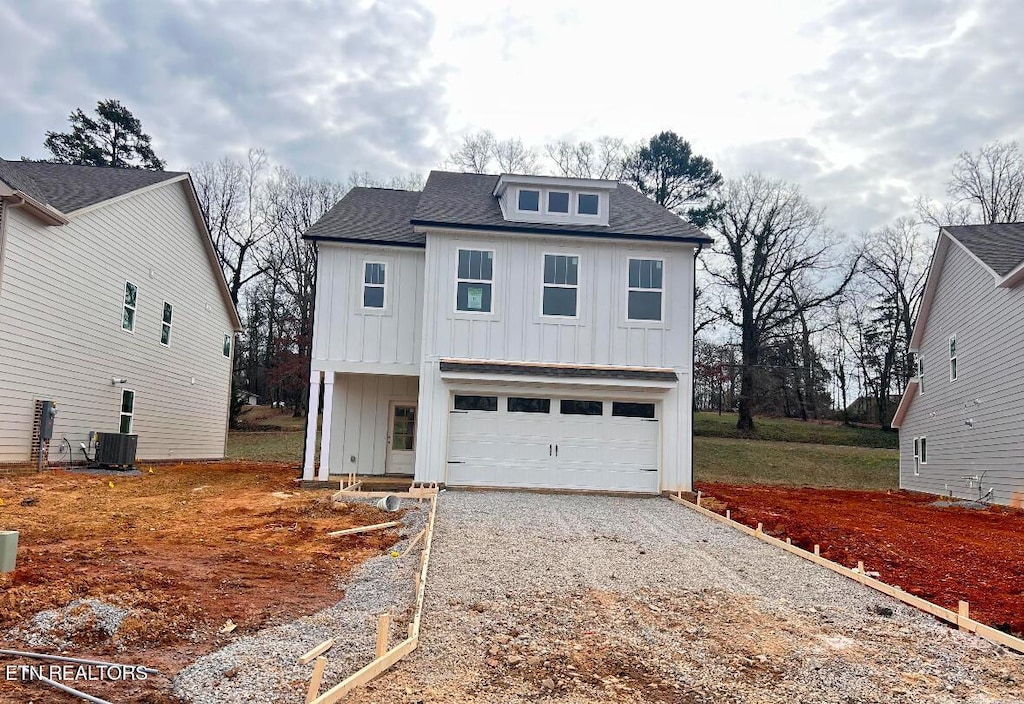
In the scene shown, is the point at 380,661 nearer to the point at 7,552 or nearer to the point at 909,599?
the point at 7,552

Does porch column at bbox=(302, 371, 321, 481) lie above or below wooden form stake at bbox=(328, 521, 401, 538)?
above

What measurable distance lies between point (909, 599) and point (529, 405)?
9113 millimetres

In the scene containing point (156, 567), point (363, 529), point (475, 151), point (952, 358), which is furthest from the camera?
point (475, 151)

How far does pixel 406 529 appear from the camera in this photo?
10734 millimetres

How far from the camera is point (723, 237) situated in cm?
3762

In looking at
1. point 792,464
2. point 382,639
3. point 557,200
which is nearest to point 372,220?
point 557,200

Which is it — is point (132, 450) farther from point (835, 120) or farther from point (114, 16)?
point (835, 120)

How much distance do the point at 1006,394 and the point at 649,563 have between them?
1184cm

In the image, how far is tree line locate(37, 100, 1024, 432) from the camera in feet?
118

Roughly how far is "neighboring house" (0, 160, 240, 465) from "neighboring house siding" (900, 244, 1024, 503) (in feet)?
63.8

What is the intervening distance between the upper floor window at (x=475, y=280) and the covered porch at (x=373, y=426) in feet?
7.61

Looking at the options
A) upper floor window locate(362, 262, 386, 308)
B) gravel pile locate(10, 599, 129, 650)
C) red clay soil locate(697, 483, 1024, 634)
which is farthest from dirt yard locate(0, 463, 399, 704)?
red clay soil locate(697, 483, 1024, 634)

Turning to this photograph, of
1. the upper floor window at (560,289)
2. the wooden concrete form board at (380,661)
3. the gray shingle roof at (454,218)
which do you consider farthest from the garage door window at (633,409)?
the wooden concrete form board at (380,661)

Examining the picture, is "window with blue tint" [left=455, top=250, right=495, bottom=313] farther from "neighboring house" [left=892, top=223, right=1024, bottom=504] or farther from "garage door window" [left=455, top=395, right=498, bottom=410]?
"neighboring house" [left=892, top=223, right=1024, bottom=504]
